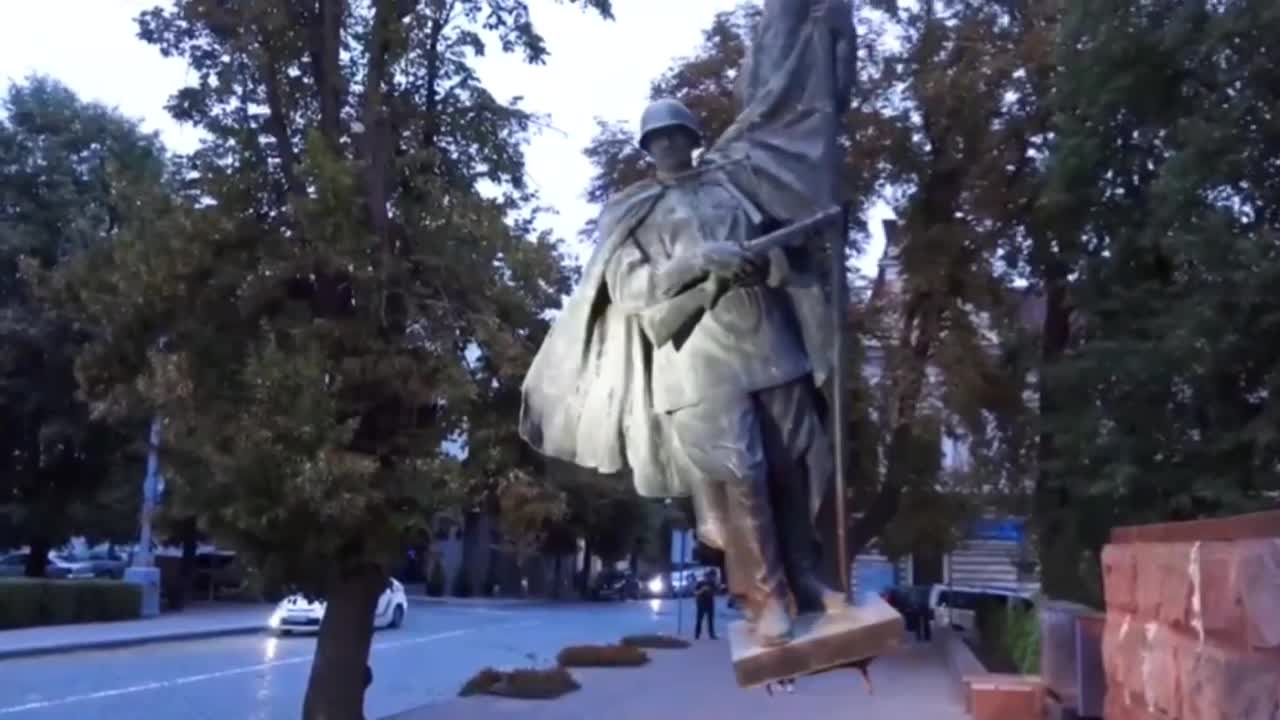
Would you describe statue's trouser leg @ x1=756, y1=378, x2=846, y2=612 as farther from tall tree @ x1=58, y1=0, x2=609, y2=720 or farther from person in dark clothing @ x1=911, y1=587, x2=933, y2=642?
person in dark clothing @ x1=911, y1=587, x2=933, y2=642

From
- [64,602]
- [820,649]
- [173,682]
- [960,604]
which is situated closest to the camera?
[820,649]

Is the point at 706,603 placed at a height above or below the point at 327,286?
below

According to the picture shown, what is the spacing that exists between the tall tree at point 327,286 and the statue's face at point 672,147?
9255mm

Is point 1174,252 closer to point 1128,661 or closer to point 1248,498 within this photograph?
point 1248,498

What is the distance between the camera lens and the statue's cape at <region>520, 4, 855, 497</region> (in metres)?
4.54

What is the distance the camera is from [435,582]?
69.4 metres

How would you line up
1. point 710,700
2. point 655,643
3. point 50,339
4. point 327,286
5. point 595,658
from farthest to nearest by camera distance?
point 50,339 → point 655,643 → point 595,658 → point 710,700 → point 327,286

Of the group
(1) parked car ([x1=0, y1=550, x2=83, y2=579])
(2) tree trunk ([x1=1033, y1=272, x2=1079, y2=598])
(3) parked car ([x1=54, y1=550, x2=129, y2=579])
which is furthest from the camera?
(3) parked car ([x1=54, y1=550, x2=129, y2=579])

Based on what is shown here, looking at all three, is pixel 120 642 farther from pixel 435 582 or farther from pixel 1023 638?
pixel 435 582

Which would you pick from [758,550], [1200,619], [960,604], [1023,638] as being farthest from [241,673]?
[758,550]

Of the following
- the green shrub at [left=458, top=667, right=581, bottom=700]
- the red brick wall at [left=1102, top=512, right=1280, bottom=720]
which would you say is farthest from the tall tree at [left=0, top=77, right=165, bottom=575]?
the red brick wall at [left=1102, top=512, right=1280, bottom=720]

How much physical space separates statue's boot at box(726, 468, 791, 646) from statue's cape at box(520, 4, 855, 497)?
13.4 inches

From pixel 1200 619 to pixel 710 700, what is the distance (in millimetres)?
16990

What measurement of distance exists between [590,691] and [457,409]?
10.5m
